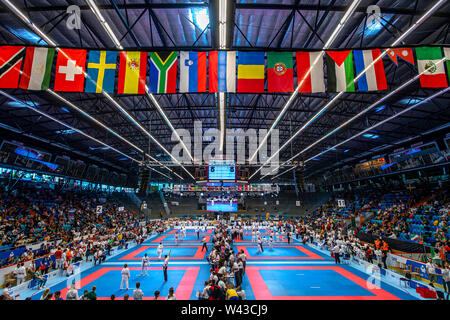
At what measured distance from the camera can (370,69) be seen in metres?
8.77

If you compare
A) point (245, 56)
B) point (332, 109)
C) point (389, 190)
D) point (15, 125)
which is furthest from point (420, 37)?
point (15, 125)

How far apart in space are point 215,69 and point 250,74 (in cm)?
151

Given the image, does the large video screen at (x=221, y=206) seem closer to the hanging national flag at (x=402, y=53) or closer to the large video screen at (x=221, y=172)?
the large video screen at (x=221, y=172)

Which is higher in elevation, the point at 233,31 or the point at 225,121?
the point at 233,31

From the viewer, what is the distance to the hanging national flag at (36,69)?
27.3ft

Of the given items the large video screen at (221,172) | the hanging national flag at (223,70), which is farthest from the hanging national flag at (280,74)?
the large video screen at (221,172)

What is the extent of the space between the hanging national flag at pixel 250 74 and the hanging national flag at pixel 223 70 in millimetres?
351

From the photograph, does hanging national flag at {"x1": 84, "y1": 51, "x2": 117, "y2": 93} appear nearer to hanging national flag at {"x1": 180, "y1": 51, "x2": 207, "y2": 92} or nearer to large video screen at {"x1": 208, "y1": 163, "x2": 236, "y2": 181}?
hanging national flag at {"x1": 180, "y1": 51, "x2": 207, "y2": 92}

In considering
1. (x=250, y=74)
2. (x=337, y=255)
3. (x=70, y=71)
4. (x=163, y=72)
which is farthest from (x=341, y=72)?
(x=337, y=255)

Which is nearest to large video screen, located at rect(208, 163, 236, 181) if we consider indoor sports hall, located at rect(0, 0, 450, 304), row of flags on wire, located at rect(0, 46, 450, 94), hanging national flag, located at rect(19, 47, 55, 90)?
indoor sports hall, located at rect(0, 0, 450, 304)

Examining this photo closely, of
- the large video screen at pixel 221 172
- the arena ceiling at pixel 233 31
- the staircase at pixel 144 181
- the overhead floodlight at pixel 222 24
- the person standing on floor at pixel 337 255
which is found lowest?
the person standing on floor at pixel 337 255

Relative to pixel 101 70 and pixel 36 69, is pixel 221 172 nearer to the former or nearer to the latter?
pixel 101 70

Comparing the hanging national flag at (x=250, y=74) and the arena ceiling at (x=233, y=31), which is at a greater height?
the arena ceiling at (x=233, y=31)
